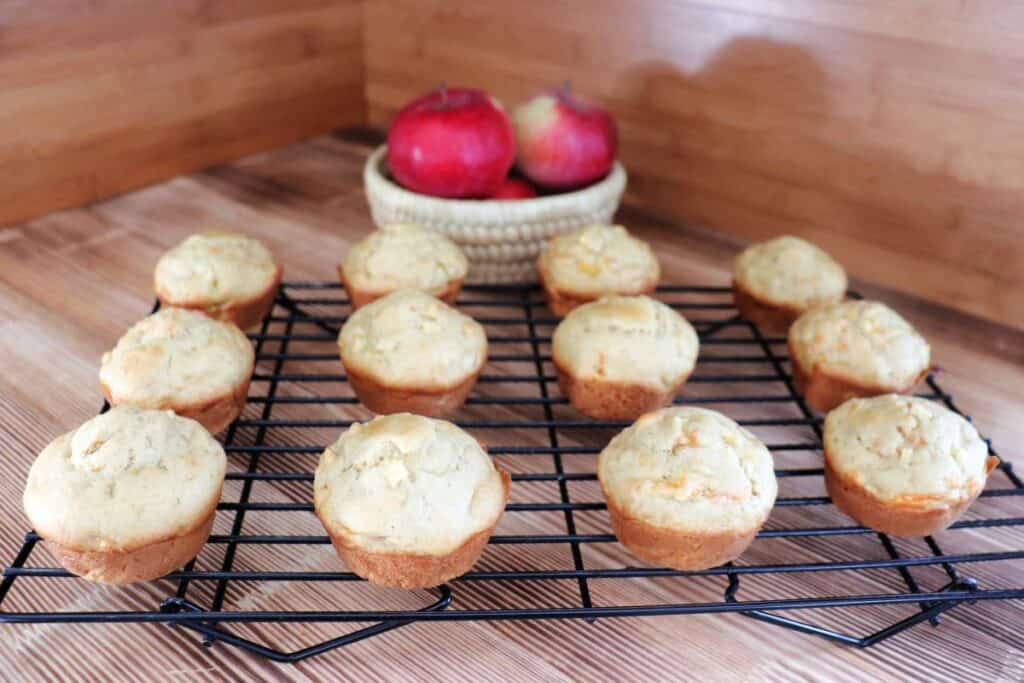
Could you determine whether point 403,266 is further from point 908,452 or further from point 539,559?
point 908,452

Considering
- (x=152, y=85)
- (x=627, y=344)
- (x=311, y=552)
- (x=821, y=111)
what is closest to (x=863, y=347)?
(x=627, y=344)

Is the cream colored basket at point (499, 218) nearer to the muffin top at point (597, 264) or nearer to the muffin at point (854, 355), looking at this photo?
the muffin top at point (597, 264)

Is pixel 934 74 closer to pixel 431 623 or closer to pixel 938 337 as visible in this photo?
pixel 938 337

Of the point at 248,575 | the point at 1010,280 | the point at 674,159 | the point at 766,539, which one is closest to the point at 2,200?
the point at 248,575

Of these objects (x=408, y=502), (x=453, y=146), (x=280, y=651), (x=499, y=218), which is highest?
(x=453, y=146)

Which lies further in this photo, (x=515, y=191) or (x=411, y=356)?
(x=515, y=191)

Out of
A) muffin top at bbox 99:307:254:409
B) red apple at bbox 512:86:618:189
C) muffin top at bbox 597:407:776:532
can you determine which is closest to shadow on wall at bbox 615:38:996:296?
red apple at bbox 512:86:618:189

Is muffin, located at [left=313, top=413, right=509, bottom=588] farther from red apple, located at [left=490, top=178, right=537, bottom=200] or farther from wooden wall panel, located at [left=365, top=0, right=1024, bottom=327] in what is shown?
wooden wall panel, located at [left=365, top=0, right=1024, bottom=327]
